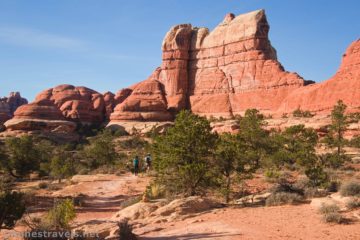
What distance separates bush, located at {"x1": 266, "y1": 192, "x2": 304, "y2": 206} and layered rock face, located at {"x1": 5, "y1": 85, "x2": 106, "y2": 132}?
6564 cm

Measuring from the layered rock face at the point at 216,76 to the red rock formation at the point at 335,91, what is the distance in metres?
4.01

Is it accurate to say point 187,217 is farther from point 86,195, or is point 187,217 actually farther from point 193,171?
point 86,195

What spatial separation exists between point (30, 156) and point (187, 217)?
2171cm

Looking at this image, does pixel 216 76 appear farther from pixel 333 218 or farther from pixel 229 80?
pixel 333 218

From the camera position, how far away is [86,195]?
19.7 m

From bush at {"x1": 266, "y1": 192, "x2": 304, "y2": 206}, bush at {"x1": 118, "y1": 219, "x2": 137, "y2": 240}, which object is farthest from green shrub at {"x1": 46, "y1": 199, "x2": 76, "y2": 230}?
bush at {"x1": 266, "y1": 192, "x2": 304, "y2": 206}

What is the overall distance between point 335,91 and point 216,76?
985 inches

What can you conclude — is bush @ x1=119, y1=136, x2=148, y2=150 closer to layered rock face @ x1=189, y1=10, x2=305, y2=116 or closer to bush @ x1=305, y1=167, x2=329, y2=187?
layered rock face @ x1=189, y1=10, x2=305, y2=116

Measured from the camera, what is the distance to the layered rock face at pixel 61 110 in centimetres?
7312

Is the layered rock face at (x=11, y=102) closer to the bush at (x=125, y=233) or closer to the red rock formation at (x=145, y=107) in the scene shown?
the red rock formation at (x=145, y=107)

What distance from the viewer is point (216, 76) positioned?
76188 mm

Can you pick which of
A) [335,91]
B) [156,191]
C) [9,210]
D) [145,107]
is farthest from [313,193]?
[145,107]

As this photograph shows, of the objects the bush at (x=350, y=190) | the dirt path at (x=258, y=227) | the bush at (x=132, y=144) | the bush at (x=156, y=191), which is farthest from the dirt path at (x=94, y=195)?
the bush at (x=132, y=144)

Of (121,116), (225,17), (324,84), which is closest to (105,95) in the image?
(121,116)
